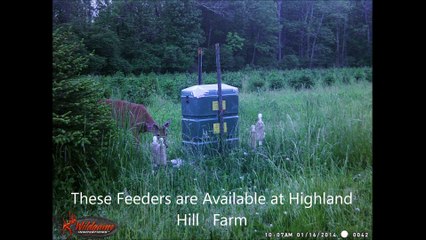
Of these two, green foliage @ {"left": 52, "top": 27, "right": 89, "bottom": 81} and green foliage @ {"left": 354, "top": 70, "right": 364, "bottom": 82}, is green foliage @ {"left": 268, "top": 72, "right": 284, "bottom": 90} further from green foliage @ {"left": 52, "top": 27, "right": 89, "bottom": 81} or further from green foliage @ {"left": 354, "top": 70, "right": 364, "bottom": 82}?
green foliage @ {"left": 52, "top": 27, "right": 89, "bottom": 81}

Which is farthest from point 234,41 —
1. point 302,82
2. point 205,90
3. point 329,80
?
point 329,80

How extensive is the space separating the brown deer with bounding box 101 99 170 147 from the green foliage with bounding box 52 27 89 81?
43 centimetres

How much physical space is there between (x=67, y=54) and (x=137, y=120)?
0.71 metres

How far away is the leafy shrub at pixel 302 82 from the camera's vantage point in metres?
3.89

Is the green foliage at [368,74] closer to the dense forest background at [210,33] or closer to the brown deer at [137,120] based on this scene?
the dense forest background at [210,33]

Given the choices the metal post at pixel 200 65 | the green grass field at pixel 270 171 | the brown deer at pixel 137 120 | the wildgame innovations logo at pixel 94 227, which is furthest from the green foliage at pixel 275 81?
the wildgame innovations logo at pixel 94 227

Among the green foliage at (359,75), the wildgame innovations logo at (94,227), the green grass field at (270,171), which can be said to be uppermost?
the green foliage at (359,75)

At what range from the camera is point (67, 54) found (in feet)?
11.2

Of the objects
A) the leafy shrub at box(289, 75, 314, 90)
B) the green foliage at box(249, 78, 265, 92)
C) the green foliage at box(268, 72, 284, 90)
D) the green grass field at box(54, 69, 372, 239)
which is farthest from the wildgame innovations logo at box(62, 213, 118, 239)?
the leafy shrub at box(289, 75, 314, 90)

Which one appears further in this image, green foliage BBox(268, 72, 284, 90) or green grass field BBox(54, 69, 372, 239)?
green foliage BBox(268, 72, 284, 90)

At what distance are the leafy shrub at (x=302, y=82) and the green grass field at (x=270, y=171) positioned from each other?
5cm

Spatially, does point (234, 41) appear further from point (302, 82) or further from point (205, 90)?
point (302, 82)

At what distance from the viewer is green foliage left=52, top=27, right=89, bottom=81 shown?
3383 mm
